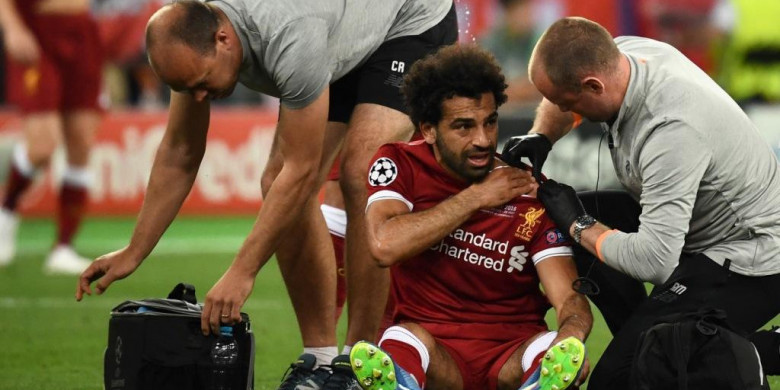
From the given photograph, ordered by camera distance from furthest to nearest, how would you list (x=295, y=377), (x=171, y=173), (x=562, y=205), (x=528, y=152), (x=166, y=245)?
(x=166, y=245)
(x=171, y=173)
(x=295, y=377)
(x=528, y=152)
(x=562, y=205)

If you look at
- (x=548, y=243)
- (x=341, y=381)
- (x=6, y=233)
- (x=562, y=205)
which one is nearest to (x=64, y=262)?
(x=6, y=233)

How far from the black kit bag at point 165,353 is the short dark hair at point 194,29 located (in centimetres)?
87

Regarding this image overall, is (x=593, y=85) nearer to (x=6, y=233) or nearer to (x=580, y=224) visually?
(x=580, y=224)

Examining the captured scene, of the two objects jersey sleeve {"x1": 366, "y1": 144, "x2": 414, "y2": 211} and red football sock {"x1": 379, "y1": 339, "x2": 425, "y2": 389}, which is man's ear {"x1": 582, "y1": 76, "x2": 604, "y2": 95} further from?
red football sock {"x1": 379, "y1": 339, "x2": 425, "y2": 389}

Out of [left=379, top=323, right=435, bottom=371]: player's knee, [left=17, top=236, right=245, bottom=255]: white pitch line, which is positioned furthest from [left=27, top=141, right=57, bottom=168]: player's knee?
[left=379, top=323, right=435, bottom=371]: player's knee

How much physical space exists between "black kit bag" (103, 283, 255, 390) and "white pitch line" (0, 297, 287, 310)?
3259 millimetres

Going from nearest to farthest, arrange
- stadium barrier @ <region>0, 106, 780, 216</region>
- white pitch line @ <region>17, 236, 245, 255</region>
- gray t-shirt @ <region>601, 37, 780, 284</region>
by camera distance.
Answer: gray t-shirt @ <region>601, 37, 780, 284</region>, white pitch line @ <region>17, 236, 245, 255</region>, stadium barrier @ <region>0, 106, 780, 216</region>

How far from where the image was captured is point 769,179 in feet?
16.4

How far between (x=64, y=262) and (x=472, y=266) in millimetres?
5234

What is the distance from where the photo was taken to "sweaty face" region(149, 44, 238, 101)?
4.63 meters

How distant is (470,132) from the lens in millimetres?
4941

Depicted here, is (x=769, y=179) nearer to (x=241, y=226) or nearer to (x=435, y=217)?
(x=435, y=217)

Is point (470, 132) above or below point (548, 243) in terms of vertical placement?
above

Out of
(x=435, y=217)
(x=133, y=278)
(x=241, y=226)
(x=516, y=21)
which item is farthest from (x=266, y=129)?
(x=435, y=217)
